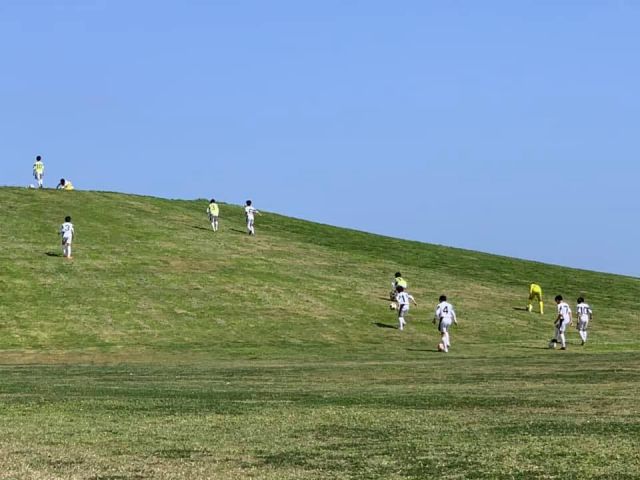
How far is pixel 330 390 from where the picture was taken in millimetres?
26766

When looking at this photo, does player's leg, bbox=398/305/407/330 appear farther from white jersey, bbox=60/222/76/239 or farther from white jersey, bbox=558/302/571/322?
white jersey, bbox=60/222/76/239

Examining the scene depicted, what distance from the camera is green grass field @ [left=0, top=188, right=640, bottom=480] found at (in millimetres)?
16172

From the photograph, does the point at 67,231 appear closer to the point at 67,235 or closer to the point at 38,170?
the point at 67,235

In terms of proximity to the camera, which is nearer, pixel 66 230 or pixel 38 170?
pixel 66 230

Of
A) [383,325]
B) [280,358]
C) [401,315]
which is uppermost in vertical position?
[401,315]

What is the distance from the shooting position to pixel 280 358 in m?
42.0

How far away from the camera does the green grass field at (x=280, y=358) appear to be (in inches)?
637

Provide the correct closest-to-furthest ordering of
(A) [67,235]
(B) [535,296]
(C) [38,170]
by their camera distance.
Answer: (A) [67,235], (B) [535,296], (C) [38,170]

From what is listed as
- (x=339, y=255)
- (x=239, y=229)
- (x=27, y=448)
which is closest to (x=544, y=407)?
(x=27, y=448)

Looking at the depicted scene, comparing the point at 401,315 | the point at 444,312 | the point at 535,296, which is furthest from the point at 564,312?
the point at 535,296

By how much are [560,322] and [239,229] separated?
41.6 metres

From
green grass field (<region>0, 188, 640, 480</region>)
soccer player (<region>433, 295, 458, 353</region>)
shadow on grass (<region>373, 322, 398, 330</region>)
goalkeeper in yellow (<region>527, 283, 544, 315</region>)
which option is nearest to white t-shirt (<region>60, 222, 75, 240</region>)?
green grass field (<region>0, 188, 640, 480</region>)

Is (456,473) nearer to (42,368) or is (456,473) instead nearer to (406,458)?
(406,458)

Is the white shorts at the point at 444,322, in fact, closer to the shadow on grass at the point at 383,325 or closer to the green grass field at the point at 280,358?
the green grass field at the point at 280,358
